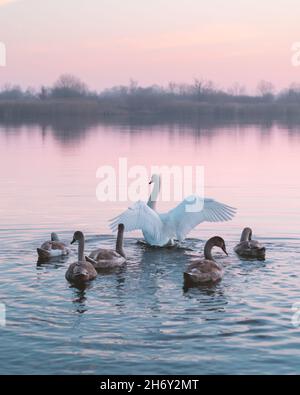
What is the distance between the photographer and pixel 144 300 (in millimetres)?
9805

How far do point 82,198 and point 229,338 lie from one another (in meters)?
11.1

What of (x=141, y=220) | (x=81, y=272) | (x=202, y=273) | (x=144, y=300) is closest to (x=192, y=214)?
(x=141, y=220)

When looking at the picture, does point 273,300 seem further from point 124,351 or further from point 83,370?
point 83,370

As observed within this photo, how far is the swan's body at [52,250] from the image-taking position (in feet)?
40.3

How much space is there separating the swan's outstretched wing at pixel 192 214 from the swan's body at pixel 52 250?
2.23 m

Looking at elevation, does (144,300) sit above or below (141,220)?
below

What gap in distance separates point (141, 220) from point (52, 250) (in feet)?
6.88

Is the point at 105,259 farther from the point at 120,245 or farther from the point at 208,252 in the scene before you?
the point at 208,252

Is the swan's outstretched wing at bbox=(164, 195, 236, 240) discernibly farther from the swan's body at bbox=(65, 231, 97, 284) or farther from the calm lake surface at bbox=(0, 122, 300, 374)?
the swan's body at bbox=(65, 231, 97, 284)

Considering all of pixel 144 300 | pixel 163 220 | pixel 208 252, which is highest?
pixel 163 220

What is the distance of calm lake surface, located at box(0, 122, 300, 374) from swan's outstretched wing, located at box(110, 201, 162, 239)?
1.16 feet

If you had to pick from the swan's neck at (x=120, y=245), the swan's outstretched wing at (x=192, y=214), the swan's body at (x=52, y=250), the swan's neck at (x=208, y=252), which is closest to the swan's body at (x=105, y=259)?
the swan's neck at (x=120, y=245)

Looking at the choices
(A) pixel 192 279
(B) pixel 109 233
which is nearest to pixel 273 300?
(A) pixel 192 279
